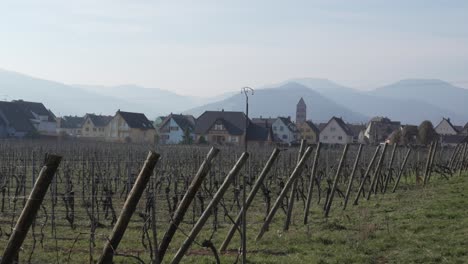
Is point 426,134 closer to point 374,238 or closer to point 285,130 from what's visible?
point 285,130

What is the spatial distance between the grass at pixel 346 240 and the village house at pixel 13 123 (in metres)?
61.6

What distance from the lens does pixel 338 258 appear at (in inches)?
344

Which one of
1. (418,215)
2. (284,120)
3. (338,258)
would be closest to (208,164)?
(338,258)

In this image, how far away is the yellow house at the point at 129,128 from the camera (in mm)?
87750

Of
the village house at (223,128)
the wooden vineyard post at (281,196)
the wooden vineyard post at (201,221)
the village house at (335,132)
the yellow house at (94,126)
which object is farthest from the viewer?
the yellow house at (94,126)

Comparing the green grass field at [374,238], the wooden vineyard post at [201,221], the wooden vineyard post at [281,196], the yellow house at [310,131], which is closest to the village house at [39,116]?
the yellow house at [310,131]

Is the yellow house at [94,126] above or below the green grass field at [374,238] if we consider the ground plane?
above

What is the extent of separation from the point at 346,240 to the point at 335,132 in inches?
3482

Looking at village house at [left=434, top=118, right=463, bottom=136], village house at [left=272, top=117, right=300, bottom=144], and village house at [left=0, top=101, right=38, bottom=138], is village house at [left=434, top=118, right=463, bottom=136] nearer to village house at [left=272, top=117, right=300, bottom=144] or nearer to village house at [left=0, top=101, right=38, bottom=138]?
village house at [left=272, top=117, right=300, bottom=144]

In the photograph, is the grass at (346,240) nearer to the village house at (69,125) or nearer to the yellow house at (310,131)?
the yellow house at (310,131)

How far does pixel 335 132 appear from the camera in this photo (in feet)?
319

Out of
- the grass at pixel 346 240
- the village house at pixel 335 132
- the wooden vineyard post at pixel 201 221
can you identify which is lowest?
the grass at pixel 346 240

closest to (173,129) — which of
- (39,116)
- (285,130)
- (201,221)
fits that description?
(285,130)

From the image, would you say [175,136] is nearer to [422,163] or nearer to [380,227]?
[422,163]
